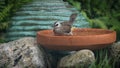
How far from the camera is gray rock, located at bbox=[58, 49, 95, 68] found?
19.1ft

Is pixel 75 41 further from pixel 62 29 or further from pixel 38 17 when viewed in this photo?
pixel 38 17

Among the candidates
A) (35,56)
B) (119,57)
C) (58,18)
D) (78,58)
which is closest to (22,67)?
(35,56)

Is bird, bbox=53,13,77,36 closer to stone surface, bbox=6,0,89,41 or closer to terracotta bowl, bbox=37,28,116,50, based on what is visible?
terracotta bowl, bbox=37,28,116,50

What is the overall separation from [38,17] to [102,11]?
5.79ft

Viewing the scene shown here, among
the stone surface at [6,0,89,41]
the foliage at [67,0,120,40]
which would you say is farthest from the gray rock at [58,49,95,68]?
the foliage at [67,0,120,40]

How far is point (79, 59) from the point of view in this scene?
19.2ft

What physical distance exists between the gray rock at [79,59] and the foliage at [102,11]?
86.9 inches

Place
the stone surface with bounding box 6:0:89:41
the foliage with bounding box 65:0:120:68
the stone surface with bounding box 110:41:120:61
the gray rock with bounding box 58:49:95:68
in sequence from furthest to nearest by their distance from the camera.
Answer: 1. the foliage with bounding box 65:0:120:68
2. the stone surface with bounding box 6:0:89:41
3. the stone surface with bounding box 110:41:120:61
4. the gray rock with bounding box 58:49:95:68

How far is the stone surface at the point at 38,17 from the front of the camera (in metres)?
7.68

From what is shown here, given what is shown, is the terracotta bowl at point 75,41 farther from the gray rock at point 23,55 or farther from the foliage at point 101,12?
the foliage at point 101,12

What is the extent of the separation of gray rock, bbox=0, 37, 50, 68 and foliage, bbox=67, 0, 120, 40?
2048 mm

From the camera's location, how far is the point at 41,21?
7875mm

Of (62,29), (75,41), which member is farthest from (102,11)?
(75,41)

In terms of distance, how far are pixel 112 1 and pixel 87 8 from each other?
66 centimetres
